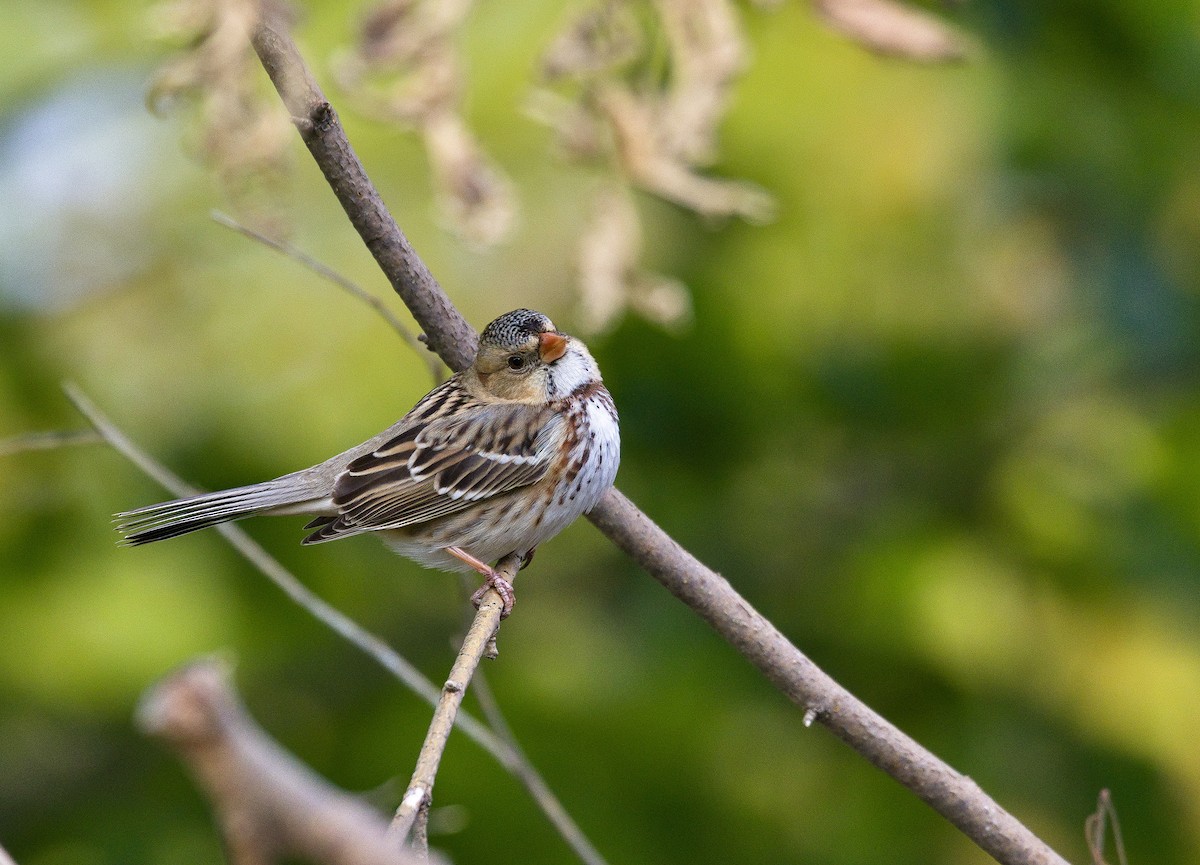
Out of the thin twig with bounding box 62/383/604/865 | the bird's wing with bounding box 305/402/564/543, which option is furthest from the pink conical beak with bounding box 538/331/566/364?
the thin twig with bounding box 62/383/604/865

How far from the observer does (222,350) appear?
4.21 metres

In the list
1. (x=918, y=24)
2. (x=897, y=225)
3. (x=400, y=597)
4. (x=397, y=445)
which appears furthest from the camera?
(x=400, y=597)

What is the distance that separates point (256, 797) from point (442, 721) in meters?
1.07

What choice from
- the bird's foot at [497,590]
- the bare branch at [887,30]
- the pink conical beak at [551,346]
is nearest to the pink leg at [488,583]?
the bird's foot at [497,590]

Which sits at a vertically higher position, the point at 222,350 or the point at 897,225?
the point at 897,225

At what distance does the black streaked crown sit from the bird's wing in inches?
8.7

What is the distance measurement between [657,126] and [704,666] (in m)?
2.31

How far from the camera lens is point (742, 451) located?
461 centimetres

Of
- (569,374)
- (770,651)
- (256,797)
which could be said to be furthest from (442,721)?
(569,374)

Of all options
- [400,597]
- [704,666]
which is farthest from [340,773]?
[704,666]

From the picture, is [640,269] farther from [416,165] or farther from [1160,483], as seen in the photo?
[1160,483]

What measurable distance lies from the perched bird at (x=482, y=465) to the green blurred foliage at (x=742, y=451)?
3.00ft

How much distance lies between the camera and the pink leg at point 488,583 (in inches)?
108

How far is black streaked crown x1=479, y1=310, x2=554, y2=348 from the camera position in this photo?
3.01 meters
